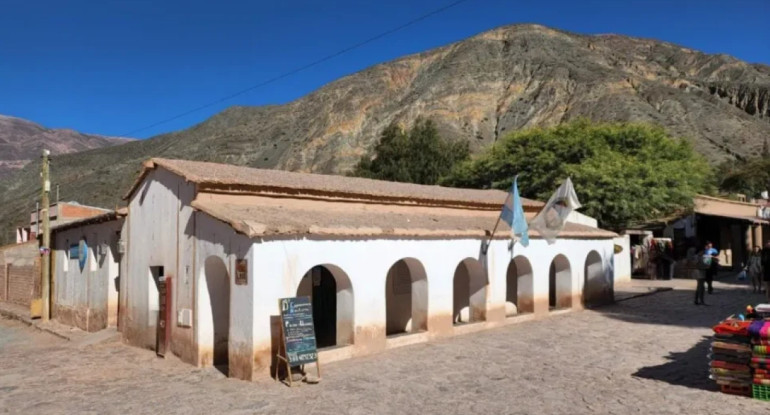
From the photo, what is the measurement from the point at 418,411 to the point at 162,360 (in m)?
6.12

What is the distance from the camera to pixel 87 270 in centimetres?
1706

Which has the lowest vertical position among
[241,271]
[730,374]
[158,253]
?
[730,374]

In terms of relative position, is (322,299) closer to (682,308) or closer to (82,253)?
(82,253)

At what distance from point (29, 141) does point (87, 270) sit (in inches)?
7345

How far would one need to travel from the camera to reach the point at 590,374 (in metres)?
9.34

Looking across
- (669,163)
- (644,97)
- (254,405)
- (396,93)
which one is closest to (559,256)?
(254,405)

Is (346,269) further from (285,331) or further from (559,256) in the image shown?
(559,256)

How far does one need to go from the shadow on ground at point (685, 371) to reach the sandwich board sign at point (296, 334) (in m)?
5.28

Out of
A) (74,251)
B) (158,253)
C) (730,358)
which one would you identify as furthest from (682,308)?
(74,251)

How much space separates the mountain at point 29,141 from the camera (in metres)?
151

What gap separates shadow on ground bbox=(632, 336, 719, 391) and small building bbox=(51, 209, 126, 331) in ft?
38.1

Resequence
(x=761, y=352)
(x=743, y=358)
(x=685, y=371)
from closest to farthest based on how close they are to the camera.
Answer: (x=761, y=352), (x=743, y=358), (x=685, y=371)

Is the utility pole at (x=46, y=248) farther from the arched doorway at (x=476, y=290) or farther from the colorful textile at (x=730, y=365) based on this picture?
the colorful textile at (x=730, y=365)

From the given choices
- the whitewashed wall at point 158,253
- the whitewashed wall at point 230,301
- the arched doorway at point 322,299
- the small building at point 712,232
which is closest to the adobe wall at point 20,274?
the whitewashed wall at point 158,253
